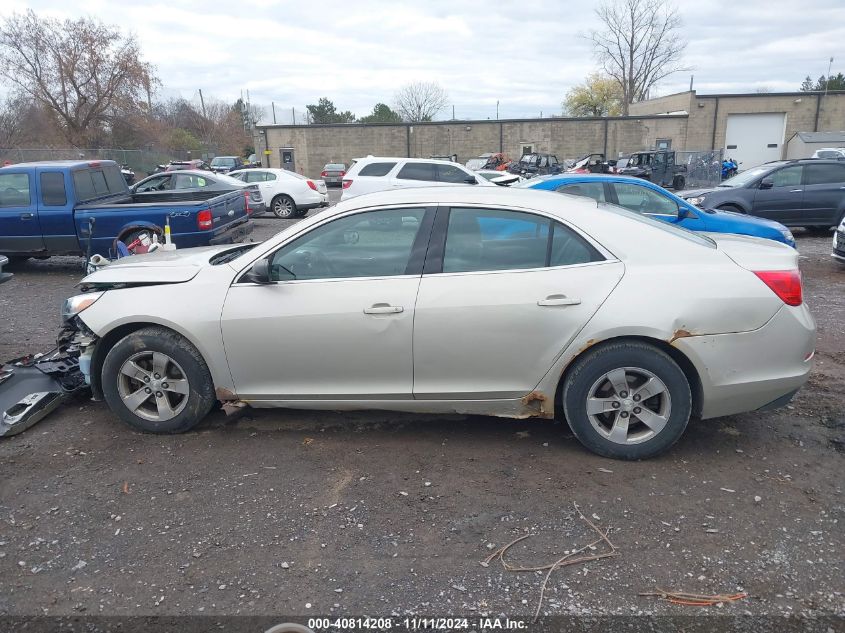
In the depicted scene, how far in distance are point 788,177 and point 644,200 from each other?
6.39m

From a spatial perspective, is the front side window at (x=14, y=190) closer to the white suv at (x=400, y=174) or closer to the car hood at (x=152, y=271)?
the white suv at (x=400, y=174)

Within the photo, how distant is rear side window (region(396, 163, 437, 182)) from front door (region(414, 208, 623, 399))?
11.6 m

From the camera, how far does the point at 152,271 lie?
4434 millimetres

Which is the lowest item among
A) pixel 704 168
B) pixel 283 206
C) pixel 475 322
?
pixel 283 206

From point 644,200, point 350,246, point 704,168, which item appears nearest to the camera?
point 350,246

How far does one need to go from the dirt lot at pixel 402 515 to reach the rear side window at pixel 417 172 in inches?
449

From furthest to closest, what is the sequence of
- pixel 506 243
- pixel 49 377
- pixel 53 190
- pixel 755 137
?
pixel 755 137, pixel 53 190, pixel 49 377, pixel 506 243

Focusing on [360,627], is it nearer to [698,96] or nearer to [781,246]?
[781,246]

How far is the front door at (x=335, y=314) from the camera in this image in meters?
3.92

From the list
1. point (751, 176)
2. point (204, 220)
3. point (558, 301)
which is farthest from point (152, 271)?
point (751, 176)

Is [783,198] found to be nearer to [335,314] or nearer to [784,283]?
[784,283]

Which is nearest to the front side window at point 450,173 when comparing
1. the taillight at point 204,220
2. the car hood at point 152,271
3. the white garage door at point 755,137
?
the taillight at point 204,220

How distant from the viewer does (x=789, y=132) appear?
40094 millimetres

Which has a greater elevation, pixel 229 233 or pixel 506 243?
pixel 506 243
